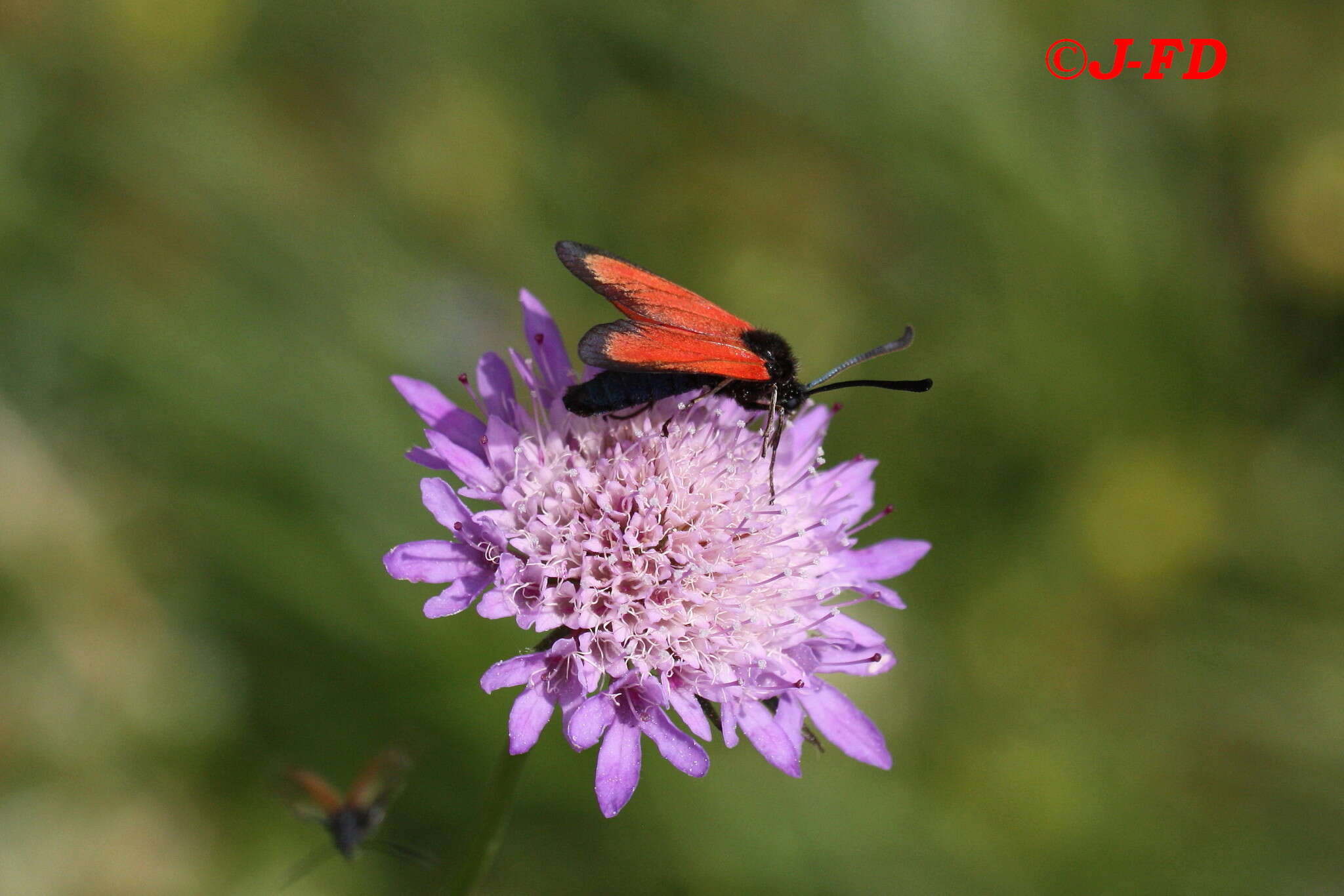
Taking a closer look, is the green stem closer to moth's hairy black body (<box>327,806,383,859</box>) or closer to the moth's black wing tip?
moth's hairy black body (<box>327,806,383,859</box>)

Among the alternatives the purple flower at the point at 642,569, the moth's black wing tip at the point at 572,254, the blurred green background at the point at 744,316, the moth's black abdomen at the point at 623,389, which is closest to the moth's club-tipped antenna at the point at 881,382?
the purple flower at the point at 642,569

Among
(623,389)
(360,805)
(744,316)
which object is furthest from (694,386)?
(744,316)

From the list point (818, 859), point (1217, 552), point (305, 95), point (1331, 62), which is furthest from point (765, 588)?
point (1331, 62)

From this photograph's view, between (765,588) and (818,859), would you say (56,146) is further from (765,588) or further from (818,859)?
(818,859)

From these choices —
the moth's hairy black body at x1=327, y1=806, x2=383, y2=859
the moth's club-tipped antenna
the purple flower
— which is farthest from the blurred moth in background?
the moth's club-tipped antenna

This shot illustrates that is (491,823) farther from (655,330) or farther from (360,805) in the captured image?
(655,330)
